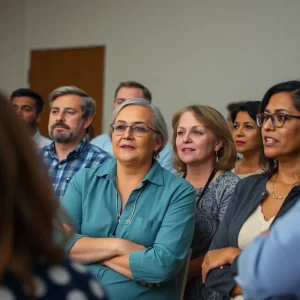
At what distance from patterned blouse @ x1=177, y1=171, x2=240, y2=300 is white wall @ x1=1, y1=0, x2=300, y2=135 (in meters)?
2.92

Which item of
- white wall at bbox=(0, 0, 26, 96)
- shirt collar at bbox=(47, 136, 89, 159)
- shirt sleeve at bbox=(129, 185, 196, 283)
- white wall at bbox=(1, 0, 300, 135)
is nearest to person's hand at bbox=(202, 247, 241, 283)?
shirt sleeve at bbox=(129, 185, 196, 283)

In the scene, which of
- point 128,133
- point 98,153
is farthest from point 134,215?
point 98,153

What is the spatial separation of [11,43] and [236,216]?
5.75m

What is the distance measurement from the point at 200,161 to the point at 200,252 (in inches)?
20.6

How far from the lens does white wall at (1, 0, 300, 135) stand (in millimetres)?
5512

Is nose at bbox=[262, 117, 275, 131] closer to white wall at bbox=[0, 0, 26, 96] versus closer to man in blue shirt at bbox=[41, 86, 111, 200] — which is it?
man in blue shirt at bbox=[41, 86, 111, 200]

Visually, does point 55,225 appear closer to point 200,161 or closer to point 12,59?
point 200,161

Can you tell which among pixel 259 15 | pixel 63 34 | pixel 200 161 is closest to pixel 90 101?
pixel 200 161

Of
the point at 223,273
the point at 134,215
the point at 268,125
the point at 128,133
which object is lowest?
the point at 223,273

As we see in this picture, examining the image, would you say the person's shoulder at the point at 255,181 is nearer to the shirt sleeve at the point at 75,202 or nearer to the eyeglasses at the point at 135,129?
the eyeglasses at the point at 135,129

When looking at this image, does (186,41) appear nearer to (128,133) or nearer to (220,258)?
(128,133)

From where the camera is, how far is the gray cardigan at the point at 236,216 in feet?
6.82

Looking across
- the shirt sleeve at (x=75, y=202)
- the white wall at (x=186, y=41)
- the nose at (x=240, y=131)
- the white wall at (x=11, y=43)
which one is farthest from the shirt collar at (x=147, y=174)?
the white wall at (x=11, y=43)

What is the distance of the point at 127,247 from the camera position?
2.35 metres
